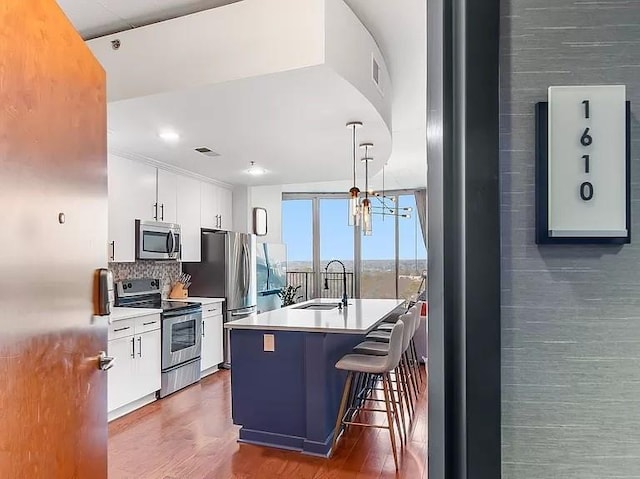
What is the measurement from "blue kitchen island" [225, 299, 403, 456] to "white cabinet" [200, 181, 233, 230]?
99.7 inches

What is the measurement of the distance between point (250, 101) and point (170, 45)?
56 centimetres

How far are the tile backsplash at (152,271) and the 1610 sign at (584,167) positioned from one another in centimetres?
452

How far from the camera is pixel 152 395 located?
4184mm

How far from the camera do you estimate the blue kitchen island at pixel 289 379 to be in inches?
121

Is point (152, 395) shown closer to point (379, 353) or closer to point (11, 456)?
point (379, 353)

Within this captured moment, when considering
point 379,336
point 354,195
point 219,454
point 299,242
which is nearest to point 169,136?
point 354,195

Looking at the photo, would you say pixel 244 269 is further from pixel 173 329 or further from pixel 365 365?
pixel 365 365

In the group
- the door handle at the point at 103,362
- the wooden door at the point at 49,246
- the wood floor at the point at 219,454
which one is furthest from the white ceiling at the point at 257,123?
the wood floor at the point at 219,454

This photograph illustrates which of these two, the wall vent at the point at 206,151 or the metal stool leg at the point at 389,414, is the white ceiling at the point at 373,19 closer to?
the wall vent at the point at 206,151

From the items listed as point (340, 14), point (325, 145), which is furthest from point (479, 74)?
point (325, 145)

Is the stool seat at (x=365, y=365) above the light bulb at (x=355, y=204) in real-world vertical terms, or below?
below

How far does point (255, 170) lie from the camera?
16.6ft

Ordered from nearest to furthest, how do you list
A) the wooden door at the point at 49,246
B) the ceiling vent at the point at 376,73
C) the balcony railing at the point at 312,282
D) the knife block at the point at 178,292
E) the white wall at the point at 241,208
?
the wooden door at the point at 49,246 → the ceiling vent at the point at 376,73 → the knife block at the point at 178,292 → the white wall at the point at 241,208 → the balcony railing at the point at 312,282

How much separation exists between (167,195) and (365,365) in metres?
3.04
